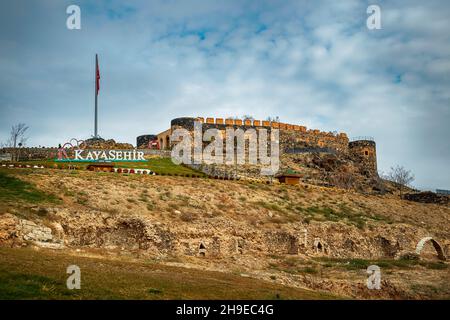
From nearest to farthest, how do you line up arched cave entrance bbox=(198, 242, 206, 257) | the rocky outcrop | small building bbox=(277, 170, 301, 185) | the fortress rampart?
arched cave entrance bbox=(198, 242, 206, 257) → small building bbox=(277, 170, 301, 185) → the rocky outcrop → the fortress rampart

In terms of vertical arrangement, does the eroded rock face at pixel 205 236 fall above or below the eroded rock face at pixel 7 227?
below

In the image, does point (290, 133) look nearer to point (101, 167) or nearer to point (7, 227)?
point (101, 167)

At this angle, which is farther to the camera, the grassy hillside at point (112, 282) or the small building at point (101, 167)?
the small building at point (101, 167)

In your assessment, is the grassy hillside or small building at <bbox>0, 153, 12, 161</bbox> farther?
small building at <bbox>0, 153, 12, 161</bbox>

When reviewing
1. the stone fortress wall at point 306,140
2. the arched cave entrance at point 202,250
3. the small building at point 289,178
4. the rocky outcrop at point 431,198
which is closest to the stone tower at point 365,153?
the stone fortress wall at point 306,140

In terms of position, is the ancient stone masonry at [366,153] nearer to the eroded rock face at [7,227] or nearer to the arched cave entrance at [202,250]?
the arched cave entrance at [202,250]

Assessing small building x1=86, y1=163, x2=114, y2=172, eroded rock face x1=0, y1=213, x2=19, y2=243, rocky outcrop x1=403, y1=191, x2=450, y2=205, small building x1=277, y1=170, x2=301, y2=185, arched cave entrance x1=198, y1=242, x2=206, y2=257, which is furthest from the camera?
rocky outcrop x1=403, y1=191, x2=450, y2=205

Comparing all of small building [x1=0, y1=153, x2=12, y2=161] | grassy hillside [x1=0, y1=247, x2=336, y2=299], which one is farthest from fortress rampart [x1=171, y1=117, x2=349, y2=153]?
grassy hillside [x1=0, y1=247, x2=336, y2=299]

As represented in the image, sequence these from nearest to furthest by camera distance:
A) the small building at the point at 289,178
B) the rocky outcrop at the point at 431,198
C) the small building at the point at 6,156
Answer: the small building at the point at 6,156 < the small building at the point at 289,178 < the rocky outcrop at the point at 431,198

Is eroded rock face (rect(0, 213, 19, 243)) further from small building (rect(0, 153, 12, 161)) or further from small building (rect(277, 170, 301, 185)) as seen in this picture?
small building (rect(277, 170, 301, 185))

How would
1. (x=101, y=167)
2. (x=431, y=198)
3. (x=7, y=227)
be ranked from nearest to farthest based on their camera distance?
(x=7, y=227), (x=101, y=167), (x=431, y=198)

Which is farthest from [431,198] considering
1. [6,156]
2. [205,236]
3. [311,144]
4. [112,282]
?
[112,282]
